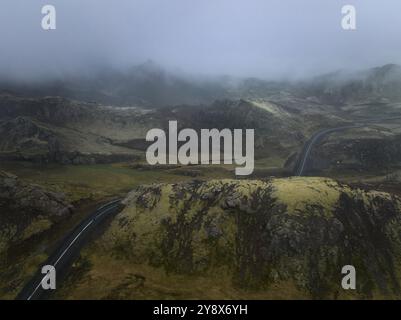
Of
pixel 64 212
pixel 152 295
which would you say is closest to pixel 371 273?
pixel 152 295

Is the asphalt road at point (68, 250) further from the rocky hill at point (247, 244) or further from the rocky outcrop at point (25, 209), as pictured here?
the rocky outcrop at point (25, 209)

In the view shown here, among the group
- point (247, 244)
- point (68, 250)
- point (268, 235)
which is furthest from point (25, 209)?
point (268, 235)

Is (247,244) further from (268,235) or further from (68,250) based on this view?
(68,250)

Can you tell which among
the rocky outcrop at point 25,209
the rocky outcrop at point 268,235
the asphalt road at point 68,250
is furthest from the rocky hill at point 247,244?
the rocky outcrop at point 25,209
